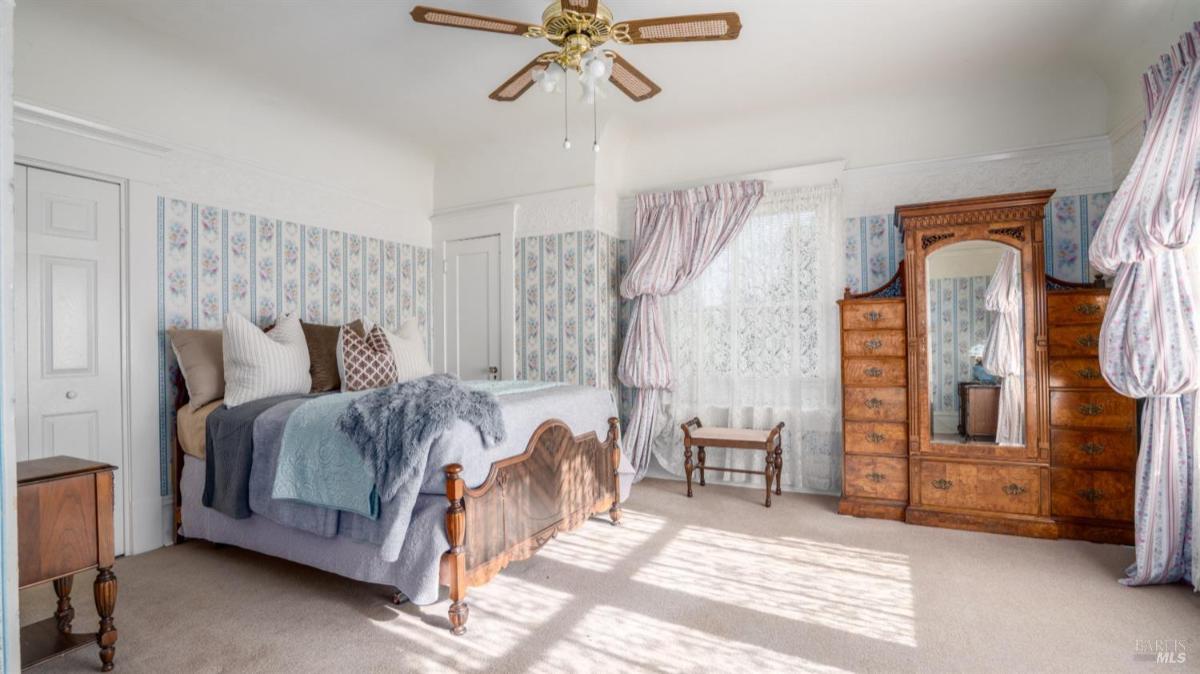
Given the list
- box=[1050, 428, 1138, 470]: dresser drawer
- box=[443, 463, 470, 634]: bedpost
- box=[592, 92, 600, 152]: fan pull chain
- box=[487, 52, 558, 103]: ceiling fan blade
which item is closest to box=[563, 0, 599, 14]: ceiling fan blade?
box=[487, 52, 558, 103]: ceiling fan blade

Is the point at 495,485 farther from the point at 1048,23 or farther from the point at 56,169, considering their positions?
the point at 1048,23

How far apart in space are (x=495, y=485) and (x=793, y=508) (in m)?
2.30

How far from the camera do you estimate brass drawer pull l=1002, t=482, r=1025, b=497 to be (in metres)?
3.33

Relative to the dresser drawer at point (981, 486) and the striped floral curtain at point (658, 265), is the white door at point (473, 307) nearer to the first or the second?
the striped floral curtain at point (658, 265)

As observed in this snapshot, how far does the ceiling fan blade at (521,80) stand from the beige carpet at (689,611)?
7.83 feet

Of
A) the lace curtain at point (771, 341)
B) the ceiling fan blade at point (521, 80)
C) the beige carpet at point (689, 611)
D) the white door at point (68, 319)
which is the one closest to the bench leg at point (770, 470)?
the lace curtain at point (771, 341)

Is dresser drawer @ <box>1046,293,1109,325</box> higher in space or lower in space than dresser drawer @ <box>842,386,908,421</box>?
higher

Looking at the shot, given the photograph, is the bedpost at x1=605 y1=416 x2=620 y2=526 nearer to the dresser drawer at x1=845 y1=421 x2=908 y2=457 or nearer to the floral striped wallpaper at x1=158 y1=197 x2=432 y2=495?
the dresser drawer at x1=845 y1=421 x2=908 y2=457

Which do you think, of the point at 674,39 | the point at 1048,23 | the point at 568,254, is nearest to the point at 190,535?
the point at 568,254

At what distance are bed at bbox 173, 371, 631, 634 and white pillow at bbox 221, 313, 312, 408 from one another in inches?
9.9

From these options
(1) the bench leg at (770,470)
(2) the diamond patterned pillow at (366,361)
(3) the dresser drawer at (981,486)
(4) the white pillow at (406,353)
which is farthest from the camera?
(1) the bench leg at (770,470)

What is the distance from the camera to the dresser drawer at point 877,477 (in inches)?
143

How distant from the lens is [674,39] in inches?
92.9

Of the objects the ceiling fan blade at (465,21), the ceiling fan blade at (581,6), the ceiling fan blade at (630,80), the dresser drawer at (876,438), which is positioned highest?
the ceiling fan blade at (465,21)
